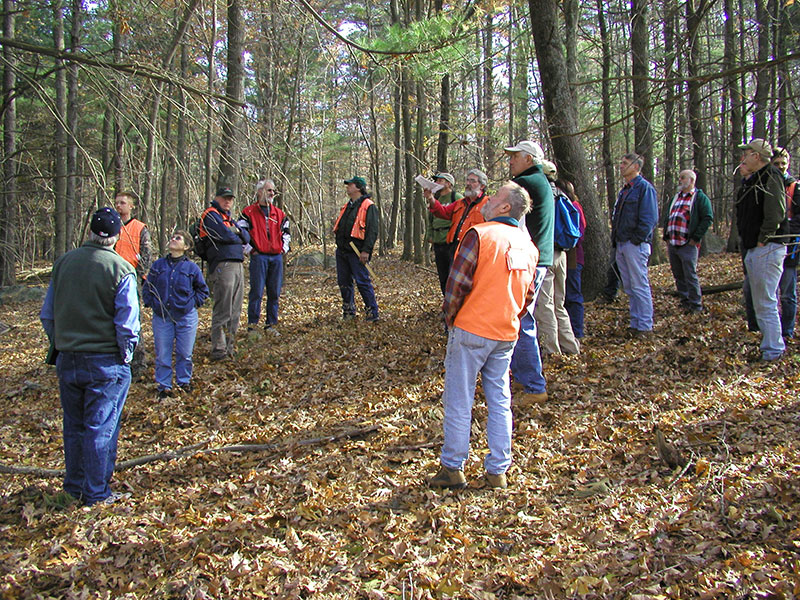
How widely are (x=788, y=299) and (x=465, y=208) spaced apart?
3709mm

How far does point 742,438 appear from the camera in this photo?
409 centimetres

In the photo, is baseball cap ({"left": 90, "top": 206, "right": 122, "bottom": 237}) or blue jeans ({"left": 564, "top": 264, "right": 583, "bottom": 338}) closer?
baseball cap ({"left": 90, "top": 206, "right": 122, "bottom": 237})

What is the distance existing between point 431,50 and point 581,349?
3.90 meters

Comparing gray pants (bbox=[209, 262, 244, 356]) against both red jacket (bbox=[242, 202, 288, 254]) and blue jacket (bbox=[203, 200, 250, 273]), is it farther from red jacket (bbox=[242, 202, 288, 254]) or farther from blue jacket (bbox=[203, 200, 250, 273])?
red jacket (bbox=[242, 202, 288, 254])

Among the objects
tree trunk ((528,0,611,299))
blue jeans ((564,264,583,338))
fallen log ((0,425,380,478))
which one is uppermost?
tree trunk ((528,0,611,299))

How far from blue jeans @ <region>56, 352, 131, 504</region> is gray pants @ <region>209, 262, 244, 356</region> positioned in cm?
330

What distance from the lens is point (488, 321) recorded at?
3.54 metres

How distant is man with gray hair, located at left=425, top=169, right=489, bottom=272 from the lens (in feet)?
22.1

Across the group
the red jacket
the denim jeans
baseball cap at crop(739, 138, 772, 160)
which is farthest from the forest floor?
the red jacket

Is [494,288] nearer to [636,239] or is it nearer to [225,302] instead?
[636,239]

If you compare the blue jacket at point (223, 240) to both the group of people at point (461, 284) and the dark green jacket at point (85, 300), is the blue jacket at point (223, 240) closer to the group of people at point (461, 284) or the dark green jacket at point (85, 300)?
the group of people at point (461, 284)

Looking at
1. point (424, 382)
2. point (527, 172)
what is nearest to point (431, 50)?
point (527, 172)

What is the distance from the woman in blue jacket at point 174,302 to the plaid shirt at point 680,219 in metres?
6.19

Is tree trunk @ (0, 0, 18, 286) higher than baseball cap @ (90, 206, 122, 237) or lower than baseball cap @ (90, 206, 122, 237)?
higher
